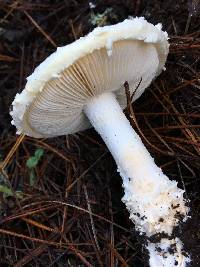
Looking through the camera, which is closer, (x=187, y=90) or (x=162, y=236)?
(x=162, y=236)

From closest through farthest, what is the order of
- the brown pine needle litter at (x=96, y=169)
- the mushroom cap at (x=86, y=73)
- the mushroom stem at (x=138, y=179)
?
the mushroom cap at (x=86, y=73)
the mushroom stem at (x=138, y=179)
the brown pine needle litter at (x=96, y=169)

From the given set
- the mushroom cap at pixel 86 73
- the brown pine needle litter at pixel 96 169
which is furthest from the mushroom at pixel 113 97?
the brown pine needle litter at pixel 96 169

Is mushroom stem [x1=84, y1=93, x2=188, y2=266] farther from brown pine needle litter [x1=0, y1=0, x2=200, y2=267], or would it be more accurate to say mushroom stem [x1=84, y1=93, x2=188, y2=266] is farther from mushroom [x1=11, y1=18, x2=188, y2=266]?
brown pine needle litter [x1=0, y1=0, x2=200, y2=267]

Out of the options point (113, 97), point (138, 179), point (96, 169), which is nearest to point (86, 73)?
point (113, 97)

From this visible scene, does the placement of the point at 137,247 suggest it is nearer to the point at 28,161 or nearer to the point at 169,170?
the point at 169,170

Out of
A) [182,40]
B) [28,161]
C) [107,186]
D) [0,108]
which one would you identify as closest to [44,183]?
[28,161]

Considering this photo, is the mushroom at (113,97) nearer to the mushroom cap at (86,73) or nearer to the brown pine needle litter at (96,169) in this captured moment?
the mushroom cap at (86,73)
